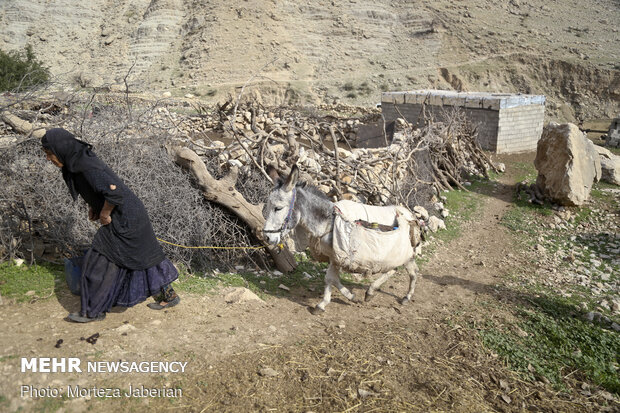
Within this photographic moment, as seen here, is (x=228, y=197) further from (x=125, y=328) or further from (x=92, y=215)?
(x=125, y=328)

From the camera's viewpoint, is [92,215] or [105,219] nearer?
[105,219]

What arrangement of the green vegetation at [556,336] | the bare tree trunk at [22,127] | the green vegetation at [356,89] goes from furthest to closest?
the green vegetation at [356,89]
the bare tree trunk at [22,127]
the green vegetation at [556,336]

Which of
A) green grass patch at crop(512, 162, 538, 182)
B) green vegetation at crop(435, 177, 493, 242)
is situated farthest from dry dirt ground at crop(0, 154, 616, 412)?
green grass patch at crop(512, 162, 538, 182)

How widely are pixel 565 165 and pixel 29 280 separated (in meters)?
10.7

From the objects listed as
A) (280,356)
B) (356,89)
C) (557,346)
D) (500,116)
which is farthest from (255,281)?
(356,89)

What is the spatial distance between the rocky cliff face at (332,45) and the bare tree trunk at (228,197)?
24.8 metres

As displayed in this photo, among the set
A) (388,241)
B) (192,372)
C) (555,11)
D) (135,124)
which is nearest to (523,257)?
(388,241)

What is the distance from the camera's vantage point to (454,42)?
36.0 m

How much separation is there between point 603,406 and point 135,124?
254 inches

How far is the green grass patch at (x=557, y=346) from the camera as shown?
3.93 metres

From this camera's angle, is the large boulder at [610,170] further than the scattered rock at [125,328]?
Yes

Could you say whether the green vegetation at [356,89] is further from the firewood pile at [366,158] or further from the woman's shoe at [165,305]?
the woman's shoe at [165,305]

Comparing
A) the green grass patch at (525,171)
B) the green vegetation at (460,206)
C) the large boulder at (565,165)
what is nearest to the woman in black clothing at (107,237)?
the green vegetation at (460,206)

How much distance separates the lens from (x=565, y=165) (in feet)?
32.3
